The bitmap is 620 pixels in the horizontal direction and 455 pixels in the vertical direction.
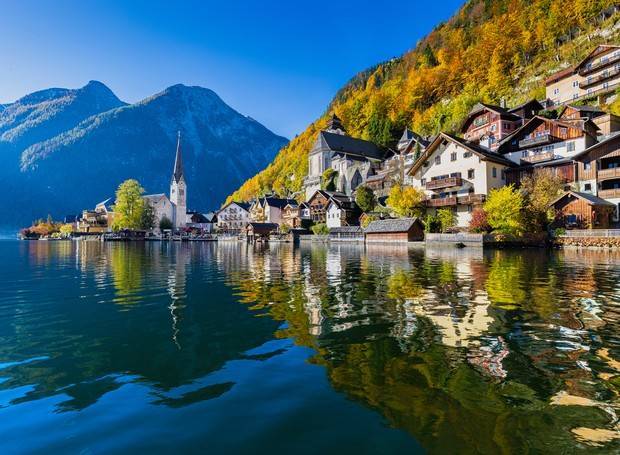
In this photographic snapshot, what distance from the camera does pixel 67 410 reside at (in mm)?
5805

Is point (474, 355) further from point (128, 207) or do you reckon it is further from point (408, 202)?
point (128, 207)

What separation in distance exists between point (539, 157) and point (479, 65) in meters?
63.3

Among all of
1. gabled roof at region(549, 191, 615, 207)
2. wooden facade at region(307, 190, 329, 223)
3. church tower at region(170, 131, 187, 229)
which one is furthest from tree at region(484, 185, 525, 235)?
church tower at region(170, 131, 187, 229)

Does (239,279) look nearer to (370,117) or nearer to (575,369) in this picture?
(575,369)

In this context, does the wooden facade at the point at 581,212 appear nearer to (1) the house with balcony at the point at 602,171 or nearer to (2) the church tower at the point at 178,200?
(1) the house with balcony at the point at 602,171

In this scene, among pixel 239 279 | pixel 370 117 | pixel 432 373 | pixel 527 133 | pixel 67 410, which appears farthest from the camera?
pixel 370 117

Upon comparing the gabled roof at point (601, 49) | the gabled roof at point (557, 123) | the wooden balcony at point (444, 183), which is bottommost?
the wooden balcony at point (444, 183)

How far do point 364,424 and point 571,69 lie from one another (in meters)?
97.4

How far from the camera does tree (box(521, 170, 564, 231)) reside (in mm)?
47062

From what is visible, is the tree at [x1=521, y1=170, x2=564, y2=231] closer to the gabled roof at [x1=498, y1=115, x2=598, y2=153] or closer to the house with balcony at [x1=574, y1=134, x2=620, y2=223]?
the house with balcony at [x1=574, y1=134, x2=620, y2=223]

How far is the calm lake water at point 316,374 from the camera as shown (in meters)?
4.84

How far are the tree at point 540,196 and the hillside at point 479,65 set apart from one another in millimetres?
42369

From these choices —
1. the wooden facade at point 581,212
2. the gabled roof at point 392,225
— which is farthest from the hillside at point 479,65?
the wooden facade at point 581,212

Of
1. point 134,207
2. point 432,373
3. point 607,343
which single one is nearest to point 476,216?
point 607,343
